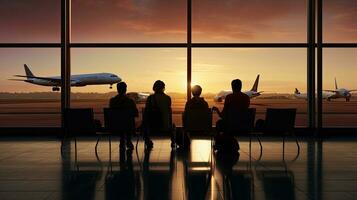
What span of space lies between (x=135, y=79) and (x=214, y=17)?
313 cm

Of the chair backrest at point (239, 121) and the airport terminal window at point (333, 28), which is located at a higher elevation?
the airport terminal window at point (333, 28)

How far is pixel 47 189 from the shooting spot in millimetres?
3758

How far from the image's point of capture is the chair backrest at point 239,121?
5820 mm

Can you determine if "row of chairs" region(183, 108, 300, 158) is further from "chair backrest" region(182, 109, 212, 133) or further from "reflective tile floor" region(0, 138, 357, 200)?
"reflective tile floor" region(0, 138, 357, 200)

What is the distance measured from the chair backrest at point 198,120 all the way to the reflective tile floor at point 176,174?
0.39 m

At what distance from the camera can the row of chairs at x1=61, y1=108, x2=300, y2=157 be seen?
19.2 ft

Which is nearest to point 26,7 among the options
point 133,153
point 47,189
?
point 133,153

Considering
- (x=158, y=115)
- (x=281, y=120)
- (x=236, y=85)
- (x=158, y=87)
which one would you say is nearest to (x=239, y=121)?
(x=281, y=120)

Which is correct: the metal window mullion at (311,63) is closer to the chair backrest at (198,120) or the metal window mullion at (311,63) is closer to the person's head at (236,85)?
the person's head at (236,85)

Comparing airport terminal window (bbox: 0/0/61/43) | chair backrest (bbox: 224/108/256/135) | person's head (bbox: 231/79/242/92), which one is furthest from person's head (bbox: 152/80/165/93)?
airport terminal window (bbox: 0/0/61/43)

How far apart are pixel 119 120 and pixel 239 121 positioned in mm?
1589

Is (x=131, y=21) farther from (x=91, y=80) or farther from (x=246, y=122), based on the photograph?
(x=91, y=80)

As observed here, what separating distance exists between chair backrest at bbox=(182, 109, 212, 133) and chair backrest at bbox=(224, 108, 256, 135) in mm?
311

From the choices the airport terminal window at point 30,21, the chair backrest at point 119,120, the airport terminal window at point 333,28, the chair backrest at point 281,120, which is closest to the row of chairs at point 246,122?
the chair backrest at point 281,120
